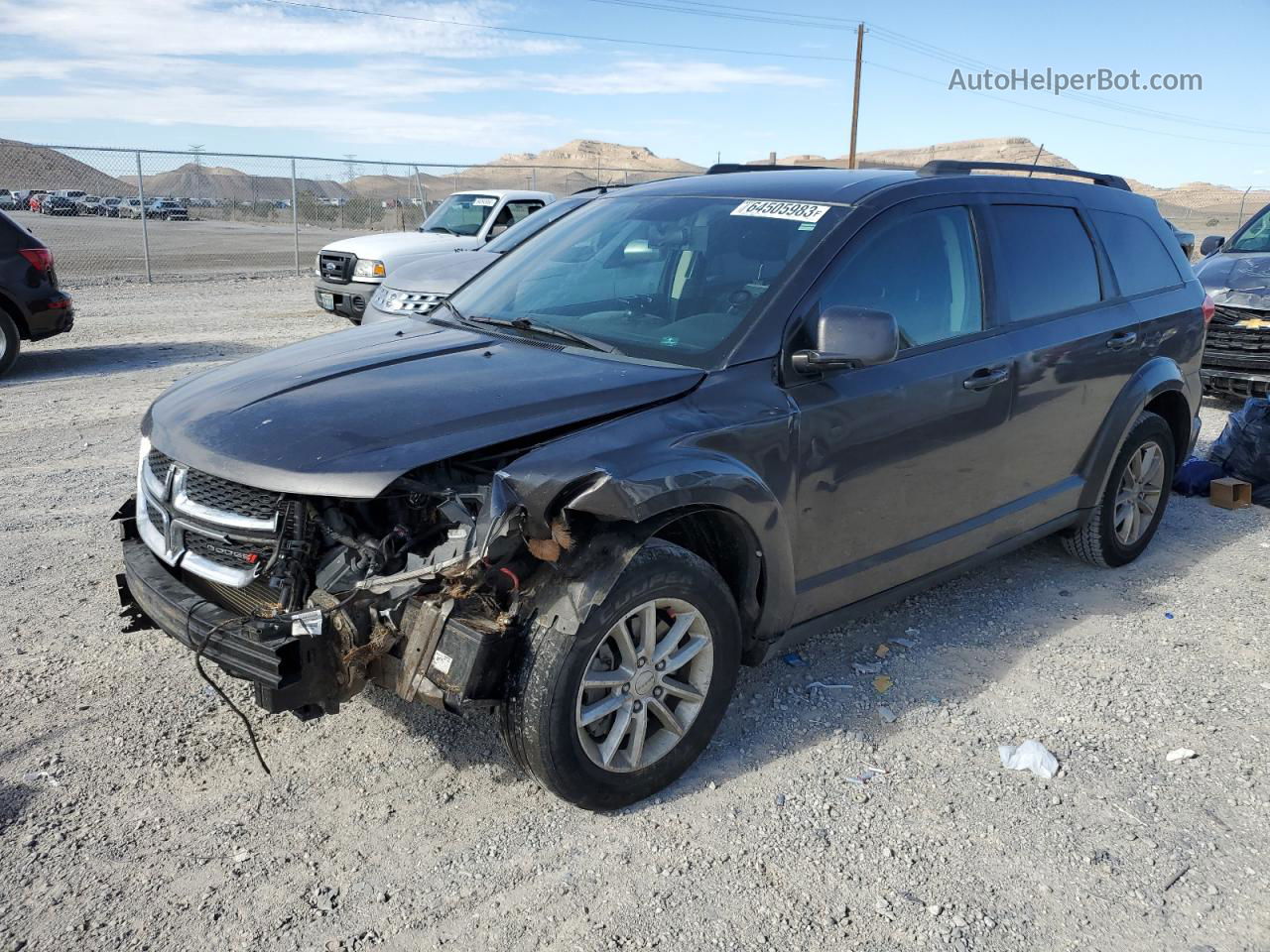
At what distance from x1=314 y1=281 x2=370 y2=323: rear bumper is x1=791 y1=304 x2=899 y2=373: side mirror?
9.42 m

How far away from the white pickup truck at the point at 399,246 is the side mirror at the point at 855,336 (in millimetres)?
8594

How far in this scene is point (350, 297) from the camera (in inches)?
476

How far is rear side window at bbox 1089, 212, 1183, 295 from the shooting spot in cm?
511

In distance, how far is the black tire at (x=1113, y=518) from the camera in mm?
5148

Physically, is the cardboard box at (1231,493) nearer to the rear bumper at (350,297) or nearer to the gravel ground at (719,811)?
the gravel ground at (719,811)

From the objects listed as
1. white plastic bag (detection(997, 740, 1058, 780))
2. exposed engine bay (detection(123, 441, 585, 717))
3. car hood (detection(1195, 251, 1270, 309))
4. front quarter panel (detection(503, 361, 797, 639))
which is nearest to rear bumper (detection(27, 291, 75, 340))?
exposed engine bay (detection(123, 441, 585, 717))

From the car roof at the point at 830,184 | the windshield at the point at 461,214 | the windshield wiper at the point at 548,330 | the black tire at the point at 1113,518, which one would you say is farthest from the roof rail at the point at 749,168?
the windshield at the point at 461,214

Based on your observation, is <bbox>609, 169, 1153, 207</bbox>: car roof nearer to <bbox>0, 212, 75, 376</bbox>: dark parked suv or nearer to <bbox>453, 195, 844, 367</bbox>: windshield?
<bbox>453, 195, 844, 367</bbox>: windshield

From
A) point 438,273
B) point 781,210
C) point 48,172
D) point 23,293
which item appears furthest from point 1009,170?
point 48,172

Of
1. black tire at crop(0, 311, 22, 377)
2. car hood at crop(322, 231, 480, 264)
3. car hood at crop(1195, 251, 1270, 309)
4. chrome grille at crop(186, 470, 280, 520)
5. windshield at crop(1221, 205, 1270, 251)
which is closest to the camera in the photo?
chrome grille at crop(186, 470, 280, 520)

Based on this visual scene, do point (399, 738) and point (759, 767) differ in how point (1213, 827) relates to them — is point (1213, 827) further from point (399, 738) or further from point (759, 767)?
point (399, 738)

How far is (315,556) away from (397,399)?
21.4 inches

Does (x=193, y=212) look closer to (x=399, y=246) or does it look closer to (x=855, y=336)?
(x=399, y=246)

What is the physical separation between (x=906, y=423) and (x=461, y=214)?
37.8ft
